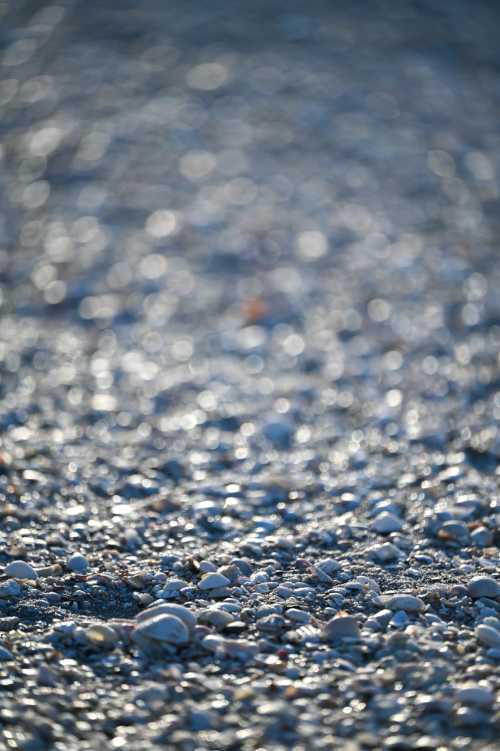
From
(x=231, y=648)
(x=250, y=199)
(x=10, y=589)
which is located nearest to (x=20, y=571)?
(x=10, y=589)

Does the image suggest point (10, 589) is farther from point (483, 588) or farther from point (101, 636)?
point (483, 588)

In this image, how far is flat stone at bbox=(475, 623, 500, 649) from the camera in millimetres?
2916

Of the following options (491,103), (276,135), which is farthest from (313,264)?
(491,103)

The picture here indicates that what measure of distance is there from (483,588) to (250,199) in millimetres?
4996

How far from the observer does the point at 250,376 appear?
215 inches

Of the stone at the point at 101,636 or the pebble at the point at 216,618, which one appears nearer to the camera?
the stone at the point at 101,636

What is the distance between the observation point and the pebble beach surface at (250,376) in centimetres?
277

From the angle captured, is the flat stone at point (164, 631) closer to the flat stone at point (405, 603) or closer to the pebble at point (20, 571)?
the pebble at point (20, 571)

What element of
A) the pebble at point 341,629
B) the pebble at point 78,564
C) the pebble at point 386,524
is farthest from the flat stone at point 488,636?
the pebble at point 78,564

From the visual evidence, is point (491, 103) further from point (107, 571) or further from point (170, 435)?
point (107, 571)

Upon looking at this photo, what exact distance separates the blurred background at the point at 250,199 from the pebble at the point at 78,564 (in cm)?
154

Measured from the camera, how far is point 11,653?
2830mm

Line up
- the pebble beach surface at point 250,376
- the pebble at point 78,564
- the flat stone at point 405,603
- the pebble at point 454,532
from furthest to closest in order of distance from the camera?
the pebble at point 454,532 < the pebble at point 78,564 < the flat stone at point 405,603 < the pebble beach surface at point 250,376

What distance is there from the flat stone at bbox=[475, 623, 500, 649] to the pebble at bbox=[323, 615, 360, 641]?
0.39 m
